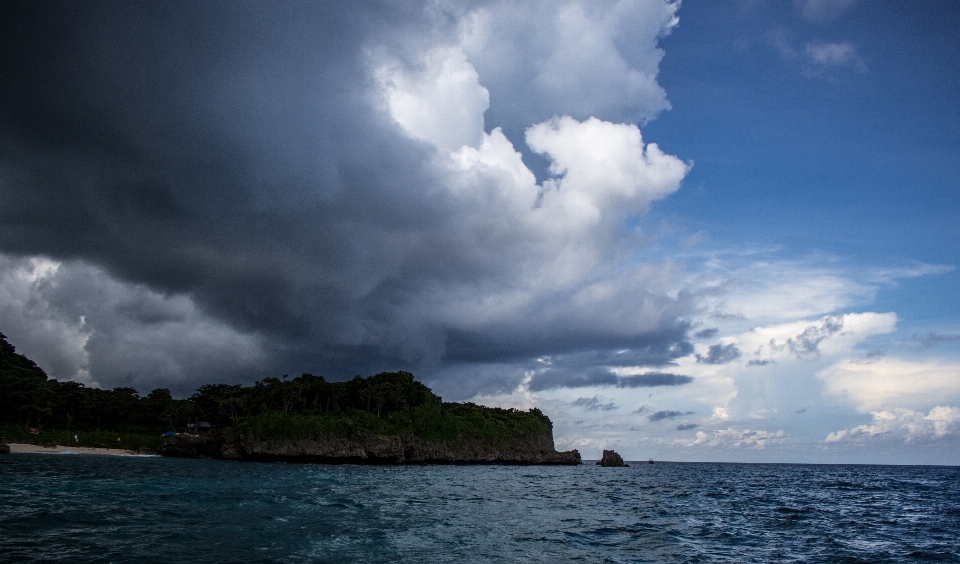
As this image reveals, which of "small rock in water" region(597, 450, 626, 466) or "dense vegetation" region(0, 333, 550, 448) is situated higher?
"dense vegetation" region(0, 333, 550, 448)

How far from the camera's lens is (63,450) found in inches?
3858

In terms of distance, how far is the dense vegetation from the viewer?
10612cm

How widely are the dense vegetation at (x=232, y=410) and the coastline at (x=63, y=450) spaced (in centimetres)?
372

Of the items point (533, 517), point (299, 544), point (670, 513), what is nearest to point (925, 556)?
point (670, 513)

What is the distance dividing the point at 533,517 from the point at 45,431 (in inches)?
4664

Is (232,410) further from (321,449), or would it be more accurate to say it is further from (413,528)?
(413,528)

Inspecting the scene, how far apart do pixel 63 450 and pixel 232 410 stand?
3381 cm

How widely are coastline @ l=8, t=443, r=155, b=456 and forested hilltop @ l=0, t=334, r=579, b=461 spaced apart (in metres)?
3.45

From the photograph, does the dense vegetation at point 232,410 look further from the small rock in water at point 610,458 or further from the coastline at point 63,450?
the small rock in water at point 610,458

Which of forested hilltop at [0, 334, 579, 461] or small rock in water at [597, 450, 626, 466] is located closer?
forested hilltop at [0, 334, 579, 461]

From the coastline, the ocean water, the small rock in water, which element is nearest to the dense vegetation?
the coastline

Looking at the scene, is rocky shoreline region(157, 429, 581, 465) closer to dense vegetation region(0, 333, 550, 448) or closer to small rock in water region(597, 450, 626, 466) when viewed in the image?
dense vegetation region(0, 333, 550, 448)

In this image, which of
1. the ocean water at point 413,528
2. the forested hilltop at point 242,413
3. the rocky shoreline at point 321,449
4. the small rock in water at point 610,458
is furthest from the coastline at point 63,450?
the small rock in water at point 610,458

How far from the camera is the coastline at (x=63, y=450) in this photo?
91.8 meters
